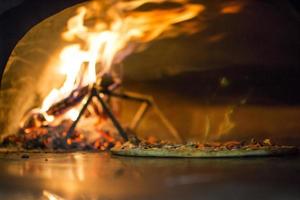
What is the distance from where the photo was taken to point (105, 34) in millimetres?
3184

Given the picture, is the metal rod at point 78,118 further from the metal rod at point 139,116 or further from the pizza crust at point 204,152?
the pizza crust at point 204,152

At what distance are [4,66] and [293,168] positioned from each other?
6.19 ft

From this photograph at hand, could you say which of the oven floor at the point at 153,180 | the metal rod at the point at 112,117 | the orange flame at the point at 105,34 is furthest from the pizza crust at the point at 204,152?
the orange flame at the point at 105,34

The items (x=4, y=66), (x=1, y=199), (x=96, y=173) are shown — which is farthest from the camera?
(x=4, y=66)

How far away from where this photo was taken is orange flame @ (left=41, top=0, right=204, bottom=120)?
315 cm

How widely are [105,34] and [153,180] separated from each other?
6.02ft

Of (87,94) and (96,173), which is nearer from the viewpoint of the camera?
(96,173)

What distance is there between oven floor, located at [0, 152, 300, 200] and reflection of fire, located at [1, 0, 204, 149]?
2.99 ft

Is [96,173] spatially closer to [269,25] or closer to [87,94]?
[87,94]

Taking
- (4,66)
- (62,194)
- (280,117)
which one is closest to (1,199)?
(62,194)

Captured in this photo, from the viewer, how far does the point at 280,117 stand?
119 inches

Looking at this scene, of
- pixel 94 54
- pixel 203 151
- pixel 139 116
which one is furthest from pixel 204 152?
pixel 94 54

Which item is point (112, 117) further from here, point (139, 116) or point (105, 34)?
point (105, 34)

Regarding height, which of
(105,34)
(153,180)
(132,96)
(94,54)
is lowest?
(153,180)
